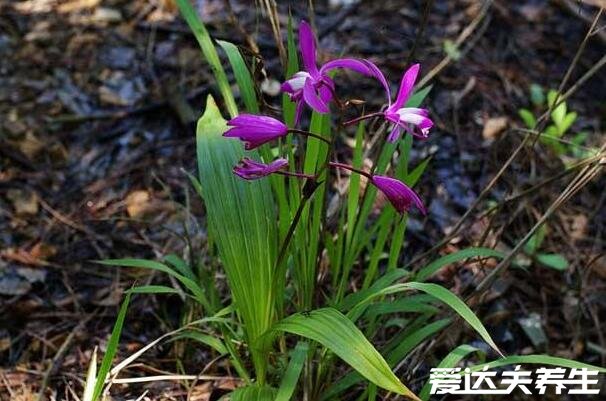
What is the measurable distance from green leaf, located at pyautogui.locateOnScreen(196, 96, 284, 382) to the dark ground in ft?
1.32

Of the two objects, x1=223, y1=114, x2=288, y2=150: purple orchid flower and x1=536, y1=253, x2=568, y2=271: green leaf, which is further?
x1=536, y1=253, x2=568, y2=271: green leaf

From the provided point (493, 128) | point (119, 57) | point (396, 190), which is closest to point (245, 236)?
point (396, 190)

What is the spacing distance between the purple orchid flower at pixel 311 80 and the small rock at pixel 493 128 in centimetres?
163

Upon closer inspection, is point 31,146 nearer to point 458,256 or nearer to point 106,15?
point 106,15

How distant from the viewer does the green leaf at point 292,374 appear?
1.49m

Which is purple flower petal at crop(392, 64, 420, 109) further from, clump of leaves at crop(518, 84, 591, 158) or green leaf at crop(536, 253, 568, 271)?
green leaf at crop(536, 253, 568, 271)

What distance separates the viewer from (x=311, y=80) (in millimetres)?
1354

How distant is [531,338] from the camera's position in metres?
2.28

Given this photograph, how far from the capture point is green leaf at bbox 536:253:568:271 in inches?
92.3

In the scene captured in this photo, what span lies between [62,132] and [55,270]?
75 centimetres

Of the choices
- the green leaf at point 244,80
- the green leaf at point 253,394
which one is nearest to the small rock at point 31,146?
the green leaf at point 244,80

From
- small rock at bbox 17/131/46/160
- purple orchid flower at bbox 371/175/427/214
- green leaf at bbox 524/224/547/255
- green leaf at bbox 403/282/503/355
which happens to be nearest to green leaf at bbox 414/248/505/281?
green leaf at bbox 403/282/503/355

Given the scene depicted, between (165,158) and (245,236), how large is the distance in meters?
1.19

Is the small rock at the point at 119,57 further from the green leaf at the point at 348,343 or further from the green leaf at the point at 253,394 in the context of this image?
the green leaf at the point at 348,343
